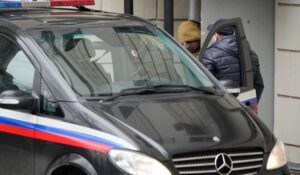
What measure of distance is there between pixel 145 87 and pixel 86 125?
0.75 meters

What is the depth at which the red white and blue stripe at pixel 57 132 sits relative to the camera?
4.79 metres

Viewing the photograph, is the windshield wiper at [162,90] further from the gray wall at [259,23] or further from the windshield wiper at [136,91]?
the gray wall at [259,23]

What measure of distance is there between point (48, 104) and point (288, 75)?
392 centimetres

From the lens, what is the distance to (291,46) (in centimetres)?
833

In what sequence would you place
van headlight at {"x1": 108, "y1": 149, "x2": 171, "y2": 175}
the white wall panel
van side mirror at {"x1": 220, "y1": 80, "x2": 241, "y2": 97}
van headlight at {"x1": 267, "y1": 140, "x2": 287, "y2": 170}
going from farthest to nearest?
the white wall panel → van side mirror at {"x1": 220, "y1": 80, "x2": 241, "y2": 97} → van headlight at {"x1": 267, "y1": 140, "x2": 287, "y2": 170} → van headlight at {"x1": 108, "y1": 149, "x2": 171, "y2": 175}

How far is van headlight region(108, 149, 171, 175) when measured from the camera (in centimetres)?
465

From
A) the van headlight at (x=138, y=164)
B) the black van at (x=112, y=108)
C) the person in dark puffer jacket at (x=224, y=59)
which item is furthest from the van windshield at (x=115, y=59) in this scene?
the person in dark puffer jacket at (x=224, y=59)

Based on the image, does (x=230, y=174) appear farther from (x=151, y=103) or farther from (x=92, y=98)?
(x=92, y=98)

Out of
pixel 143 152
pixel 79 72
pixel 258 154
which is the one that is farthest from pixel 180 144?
pixel 79 72

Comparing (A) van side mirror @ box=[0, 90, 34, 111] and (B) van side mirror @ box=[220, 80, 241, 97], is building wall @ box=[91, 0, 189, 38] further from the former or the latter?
(A) van side mirror @ box=[0, 90, 34, 111]

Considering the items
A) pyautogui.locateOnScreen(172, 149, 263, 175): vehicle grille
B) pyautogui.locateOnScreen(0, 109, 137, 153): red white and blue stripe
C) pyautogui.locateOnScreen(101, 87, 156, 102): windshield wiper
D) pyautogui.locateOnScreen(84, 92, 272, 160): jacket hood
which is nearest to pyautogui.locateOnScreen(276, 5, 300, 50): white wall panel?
pyautogui.locateOnScreen(84, 92, 272, 160): jacket hood

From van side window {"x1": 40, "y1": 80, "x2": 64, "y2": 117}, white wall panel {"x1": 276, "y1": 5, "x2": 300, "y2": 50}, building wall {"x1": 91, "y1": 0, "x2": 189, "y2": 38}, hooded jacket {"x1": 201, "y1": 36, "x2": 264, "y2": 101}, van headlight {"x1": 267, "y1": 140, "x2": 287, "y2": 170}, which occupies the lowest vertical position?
van headlight {"x1": 267, "y1": 140, "x2": 287, "y2": 170}

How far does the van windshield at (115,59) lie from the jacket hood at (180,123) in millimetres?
253

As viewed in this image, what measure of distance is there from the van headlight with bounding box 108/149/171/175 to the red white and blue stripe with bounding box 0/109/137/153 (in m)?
0.06
